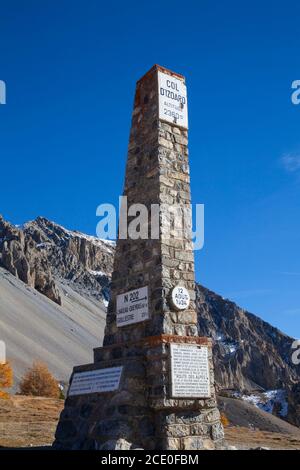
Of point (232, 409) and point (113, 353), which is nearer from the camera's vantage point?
point (113, 353)

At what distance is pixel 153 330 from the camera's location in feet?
34.1

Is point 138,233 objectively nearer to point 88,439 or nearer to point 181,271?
point 181,271

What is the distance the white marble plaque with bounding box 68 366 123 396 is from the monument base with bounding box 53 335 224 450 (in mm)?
102

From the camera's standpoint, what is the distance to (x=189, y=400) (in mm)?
9812

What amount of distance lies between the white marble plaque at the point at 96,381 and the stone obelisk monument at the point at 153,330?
0.07 feet

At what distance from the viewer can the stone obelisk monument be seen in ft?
31.6

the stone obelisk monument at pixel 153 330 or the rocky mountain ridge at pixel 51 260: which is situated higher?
the rocky mountain ridge at pixel 51 260

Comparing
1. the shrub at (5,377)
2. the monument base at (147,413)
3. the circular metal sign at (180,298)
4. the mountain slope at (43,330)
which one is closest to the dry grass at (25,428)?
the monument base at (147,413)

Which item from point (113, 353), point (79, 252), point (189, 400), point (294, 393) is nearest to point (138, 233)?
point (113, 353)

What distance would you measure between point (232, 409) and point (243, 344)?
110m

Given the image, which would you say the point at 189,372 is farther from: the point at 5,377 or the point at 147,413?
the point at 5,377

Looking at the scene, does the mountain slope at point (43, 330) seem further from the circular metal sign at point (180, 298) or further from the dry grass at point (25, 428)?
the circular metal sign at point (180, 298)

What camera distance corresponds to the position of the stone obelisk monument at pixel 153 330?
962 centimetres

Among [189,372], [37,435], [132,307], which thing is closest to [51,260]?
[37,435]
